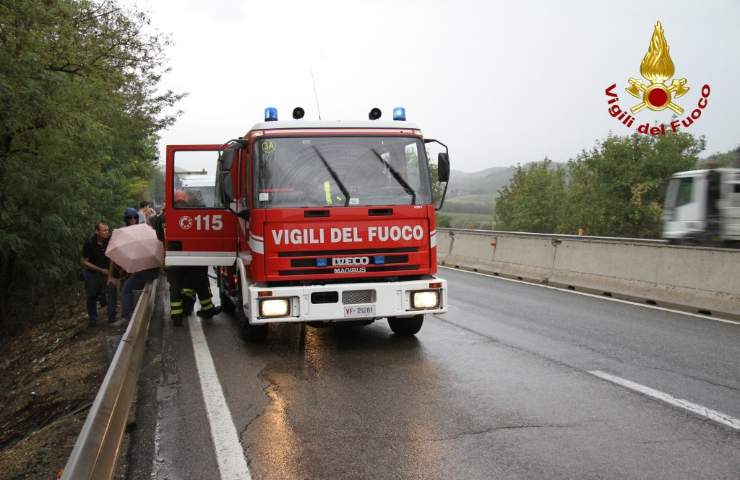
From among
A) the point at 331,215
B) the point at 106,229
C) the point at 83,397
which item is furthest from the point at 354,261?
the point at 106,229

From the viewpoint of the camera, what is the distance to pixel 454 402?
6.04 metres

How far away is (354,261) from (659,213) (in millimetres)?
69105

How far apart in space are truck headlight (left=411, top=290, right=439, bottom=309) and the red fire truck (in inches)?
0.4

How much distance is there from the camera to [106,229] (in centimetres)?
1197

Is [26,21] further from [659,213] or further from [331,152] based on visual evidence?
[659,213]

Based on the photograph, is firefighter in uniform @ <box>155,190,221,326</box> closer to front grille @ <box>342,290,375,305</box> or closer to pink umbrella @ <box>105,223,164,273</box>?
pink umbrella @ <box>105,223,164,273</box>

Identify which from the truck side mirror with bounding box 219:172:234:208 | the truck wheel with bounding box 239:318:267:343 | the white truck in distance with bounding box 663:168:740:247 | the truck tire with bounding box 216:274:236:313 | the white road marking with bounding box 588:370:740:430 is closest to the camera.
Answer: the white road marking with bounding box 588:370:740:430

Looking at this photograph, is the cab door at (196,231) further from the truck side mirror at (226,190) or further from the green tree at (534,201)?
the green tree at (534,201)

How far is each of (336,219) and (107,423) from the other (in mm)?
3832

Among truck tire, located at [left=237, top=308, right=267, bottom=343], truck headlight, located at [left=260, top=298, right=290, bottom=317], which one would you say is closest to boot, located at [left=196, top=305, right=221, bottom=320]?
truck tire, located at [left=237, top=308, right=267, bottom=343]

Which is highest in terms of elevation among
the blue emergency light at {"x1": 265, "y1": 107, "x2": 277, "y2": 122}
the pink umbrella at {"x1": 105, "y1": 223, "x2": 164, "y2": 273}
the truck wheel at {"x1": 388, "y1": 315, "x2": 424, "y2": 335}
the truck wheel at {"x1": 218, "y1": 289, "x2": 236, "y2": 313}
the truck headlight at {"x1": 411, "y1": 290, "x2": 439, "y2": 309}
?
the blue emergency light at {"x1": 265, "y1": 107, "x2": 277, "y2": 122}

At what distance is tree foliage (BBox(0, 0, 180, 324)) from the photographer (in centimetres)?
1295

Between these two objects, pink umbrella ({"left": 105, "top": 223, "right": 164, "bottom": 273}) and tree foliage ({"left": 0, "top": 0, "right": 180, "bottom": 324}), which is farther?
tree foliage ({"left": 0, "top": 0, "right": 180, "bottom": 324})

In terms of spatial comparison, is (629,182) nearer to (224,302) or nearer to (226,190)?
(224,302)
